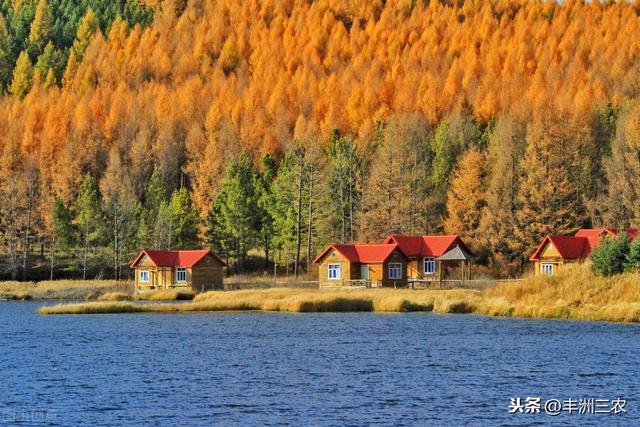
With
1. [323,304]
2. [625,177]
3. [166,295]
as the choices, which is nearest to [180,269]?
[166,295]

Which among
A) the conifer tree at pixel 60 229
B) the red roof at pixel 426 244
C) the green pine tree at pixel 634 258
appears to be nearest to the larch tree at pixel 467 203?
the red roof at pixel 426 244

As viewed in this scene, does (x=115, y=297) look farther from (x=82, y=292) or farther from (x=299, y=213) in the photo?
(x=299, y=213)

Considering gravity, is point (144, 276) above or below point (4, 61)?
below

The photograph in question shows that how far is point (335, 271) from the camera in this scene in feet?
291

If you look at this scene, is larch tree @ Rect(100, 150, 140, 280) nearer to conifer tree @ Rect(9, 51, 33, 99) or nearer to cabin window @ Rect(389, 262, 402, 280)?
cabin window @ Rect(389, 262, 402, 280)

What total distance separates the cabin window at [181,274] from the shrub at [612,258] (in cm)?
3994

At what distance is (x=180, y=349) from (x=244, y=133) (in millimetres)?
88964

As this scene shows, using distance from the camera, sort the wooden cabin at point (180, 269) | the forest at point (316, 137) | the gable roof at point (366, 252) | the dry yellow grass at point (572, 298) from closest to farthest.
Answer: the dry yellow grass at point (572, 298) < the gable roof at point (366, 252) < the wooden cabin at point (180, 269) < the forest at point (316, 137)

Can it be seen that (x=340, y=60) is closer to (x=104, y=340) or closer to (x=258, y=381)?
(x=104, y=340)

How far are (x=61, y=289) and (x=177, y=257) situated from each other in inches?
390

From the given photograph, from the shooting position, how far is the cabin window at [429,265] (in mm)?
90250

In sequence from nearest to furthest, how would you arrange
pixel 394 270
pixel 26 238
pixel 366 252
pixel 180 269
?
pixel 394 270 < pixel 366 252 < pixel 180 269 < pixel 26 238

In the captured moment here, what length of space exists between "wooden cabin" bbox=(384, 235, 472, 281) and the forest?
327cm

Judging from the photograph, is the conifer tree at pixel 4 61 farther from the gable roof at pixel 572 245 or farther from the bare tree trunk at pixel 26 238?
the gable roof at pixel 572 245
